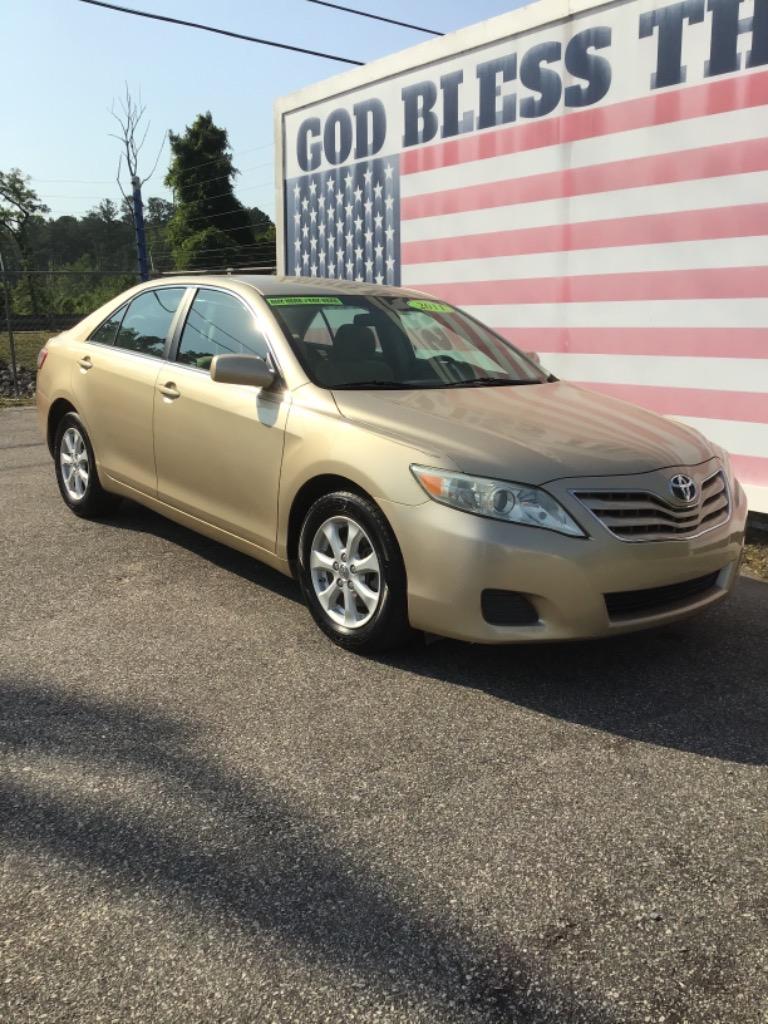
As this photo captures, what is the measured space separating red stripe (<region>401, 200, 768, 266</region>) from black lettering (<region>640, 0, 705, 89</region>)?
0.89 metres

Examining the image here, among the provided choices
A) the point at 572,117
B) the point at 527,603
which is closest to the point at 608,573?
the point at 527,603

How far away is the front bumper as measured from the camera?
3289 mm

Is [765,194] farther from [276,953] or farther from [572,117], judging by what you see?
[276,953]

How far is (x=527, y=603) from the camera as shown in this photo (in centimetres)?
337

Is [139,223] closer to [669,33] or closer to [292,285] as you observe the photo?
A: [669,33]

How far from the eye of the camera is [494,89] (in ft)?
24.2

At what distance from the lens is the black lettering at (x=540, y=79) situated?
6.86 m

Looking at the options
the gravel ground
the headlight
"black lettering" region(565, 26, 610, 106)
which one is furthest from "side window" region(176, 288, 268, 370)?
"black lettering" region(565, 26, 610, 106)

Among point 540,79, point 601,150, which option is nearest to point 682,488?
point 601,150

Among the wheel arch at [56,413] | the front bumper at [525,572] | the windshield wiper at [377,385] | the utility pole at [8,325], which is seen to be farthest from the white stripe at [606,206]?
the utility pole at [8,325]

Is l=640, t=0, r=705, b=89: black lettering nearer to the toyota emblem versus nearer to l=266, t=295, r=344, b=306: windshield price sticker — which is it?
l=266, t=295, r=344, b=306: windshield price sticker

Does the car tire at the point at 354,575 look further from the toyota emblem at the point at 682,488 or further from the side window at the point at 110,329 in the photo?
the side window at the point at 110,329

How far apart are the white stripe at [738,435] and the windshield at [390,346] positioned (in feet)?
5.97

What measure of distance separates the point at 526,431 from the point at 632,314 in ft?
11.0
